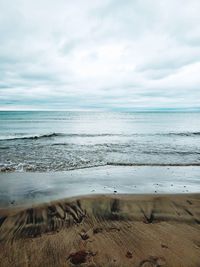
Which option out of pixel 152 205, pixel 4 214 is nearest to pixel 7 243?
pixel 4 214

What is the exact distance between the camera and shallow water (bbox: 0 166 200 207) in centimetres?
586

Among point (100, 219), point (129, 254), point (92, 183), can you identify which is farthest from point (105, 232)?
point (92, 183)

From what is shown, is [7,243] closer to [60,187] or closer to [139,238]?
→ [139,238]

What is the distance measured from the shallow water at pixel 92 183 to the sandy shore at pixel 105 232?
70cm

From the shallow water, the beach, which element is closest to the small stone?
the beach

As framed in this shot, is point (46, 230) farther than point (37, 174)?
No

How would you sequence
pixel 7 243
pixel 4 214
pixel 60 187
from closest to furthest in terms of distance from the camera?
pixel 7 243 < pixel 4 214 < pixel 60 187

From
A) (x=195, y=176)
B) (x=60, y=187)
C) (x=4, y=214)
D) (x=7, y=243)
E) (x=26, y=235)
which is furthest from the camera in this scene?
(x=195, y=176)

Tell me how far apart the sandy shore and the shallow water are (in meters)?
0.70

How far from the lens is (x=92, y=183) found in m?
6.93

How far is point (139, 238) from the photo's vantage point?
3.68 metres

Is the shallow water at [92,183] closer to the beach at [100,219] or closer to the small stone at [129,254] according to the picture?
the beach at [100,219]

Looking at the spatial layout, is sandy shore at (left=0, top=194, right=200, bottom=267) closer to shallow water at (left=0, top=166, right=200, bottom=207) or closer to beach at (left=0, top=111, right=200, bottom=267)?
beach at (left=0, top=111, right=200, bottom=267)

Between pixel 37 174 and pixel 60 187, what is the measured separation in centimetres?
220
